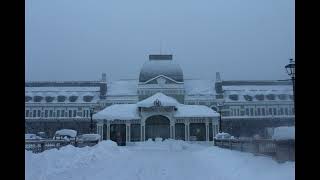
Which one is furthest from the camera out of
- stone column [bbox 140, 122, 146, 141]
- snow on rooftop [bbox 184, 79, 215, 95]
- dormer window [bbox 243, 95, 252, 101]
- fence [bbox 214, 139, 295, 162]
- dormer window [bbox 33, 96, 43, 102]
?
snow on rooftop [bbox 184, 79, 215, 95]

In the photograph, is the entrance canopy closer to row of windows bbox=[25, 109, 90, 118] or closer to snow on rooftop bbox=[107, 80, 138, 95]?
row of windows bbox=[25, 109, 90, 118]

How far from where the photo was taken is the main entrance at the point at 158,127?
150 ft

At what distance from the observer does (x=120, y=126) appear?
45656mm

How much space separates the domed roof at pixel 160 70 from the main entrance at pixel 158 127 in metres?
13.9

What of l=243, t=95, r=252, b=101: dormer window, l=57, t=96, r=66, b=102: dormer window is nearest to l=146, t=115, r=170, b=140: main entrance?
l=243, t=95, r=252, b=101: dormer window

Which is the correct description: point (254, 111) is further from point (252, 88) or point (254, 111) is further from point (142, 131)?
point (142, 131)

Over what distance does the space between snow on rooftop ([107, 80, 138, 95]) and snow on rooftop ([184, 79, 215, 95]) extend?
6846 mm

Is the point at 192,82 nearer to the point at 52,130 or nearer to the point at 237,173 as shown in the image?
the point at 52,130

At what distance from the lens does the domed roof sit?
60.5 m

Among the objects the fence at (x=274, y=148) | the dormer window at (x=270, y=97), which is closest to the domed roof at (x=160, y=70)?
the dormer window at (x=270, y=97)

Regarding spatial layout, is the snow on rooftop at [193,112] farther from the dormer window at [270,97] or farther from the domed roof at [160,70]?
the dormer window at [270,97]
